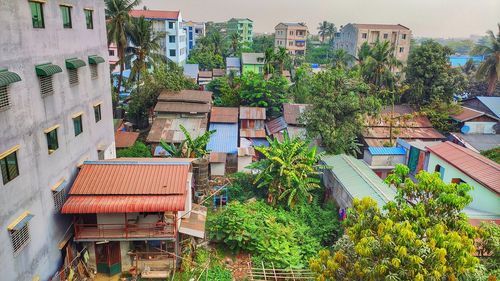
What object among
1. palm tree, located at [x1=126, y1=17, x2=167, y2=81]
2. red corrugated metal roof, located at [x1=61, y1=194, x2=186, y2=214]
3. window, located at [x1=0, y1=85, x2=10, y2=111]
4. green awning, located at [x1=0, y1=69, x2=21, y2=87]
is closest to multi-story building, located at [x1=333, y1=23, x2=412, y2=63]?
palm tree, located at [x1=126, y1=17, x2=167, y2=81]

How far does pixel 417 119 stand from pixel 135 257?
93.9ft

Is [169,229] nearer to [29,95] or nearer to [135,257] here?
[135,257]

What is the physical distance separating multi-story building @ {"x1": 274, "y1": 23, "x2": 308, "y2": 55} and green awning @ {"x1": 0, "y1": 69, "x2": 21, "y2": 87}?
258ft

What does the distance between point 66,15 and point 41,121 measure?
17.7 feet

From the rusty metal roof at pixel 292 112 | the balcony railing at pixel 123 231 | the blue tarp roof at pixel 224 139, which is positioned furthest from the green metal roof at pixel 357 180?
the balcony railing at pixel 123 231

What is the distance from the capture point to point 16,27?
1210 cm

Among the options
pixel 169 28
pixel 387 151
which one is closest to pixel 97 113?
pixel 387 151

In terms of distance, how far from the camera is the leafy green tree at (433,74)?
3491 cm

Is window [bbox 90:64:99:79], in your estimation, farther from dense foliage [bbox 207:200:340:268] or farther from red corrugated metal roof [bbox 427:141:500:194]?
red corrugated metal roof [bbox 427:141:500:194]

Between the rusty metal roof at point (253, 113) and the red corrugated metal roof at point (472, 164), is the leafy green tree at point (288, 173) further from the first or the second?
the rusty metal roof at point (253, 113)

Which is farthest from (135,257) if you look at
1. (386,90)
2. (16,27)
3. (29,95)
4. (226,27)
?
(226,27)

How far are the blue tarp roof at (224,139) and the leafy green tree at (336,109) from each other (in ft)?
22.1

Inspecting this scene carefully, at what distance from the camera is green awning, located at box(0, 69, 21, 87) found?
1085 cm

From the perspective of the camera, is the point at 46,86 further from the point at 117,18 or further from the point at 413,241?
the point at 117,18
